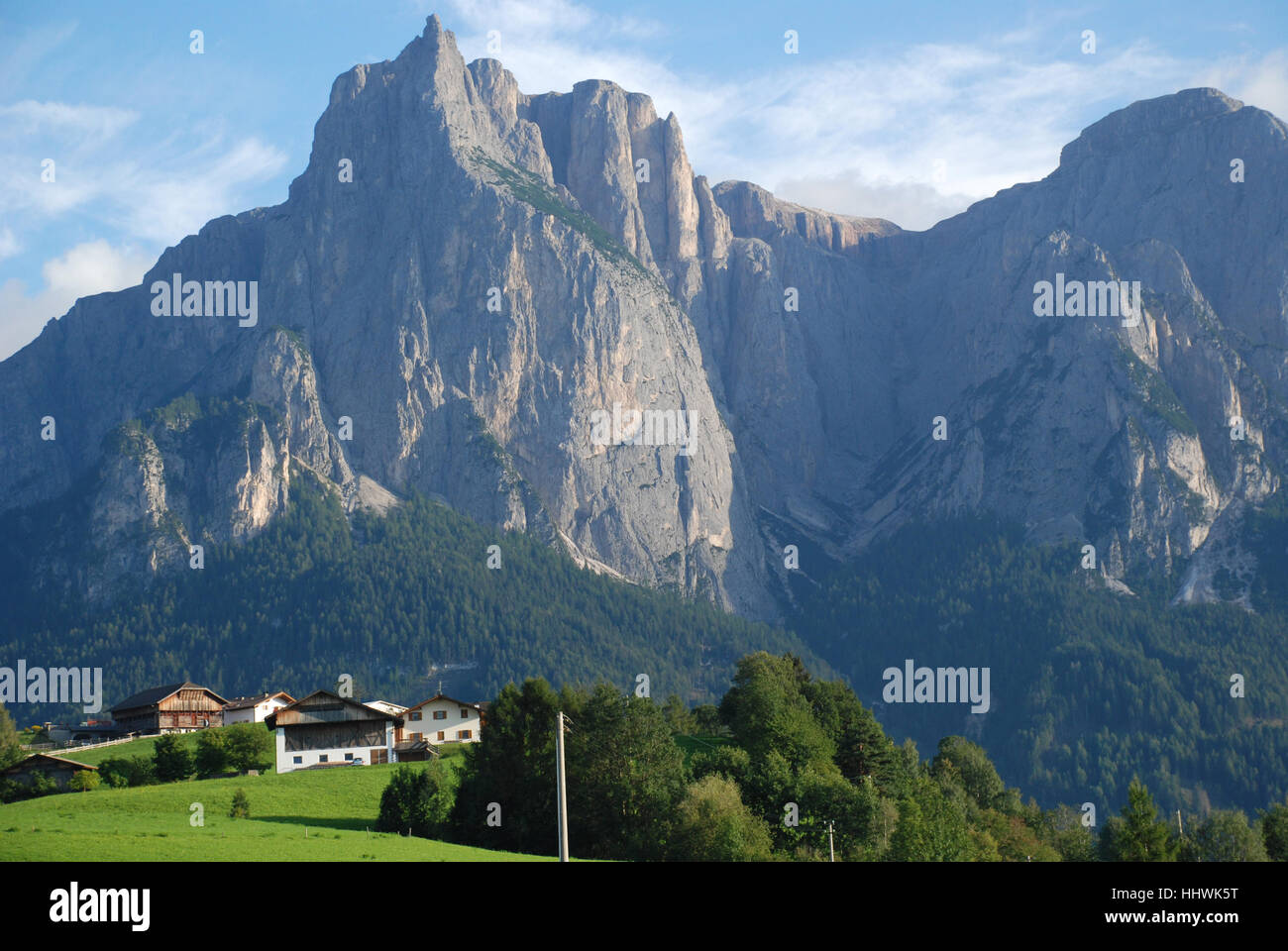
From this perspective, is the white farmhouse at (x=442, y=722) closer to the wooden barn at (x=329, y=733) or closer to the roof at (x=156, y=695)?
the wooden barn at (x=329, y=733)

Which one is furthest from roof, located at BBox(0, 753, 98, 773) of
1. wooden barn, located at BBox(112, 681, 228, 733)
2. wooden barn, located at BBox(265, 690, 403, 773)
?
wooden barn, located at BBox(112, 681, 228, 733)

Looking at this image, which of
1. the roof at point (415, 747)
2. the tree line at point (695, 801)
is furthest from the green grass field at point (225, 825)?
the roof at point (415, 747)

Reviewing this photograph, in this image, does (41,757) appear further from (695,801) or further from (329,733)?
(695,801)

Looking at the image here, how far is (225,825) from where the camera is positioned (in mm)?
67500

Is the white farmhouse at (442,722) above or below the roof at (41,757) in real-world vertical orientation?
above

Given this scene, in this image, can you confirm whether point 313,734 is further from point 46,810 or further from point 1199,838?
point 1199,838

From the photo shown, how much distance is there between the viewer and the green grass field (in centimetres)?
5047

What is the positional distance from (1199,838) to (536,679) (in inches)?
1784

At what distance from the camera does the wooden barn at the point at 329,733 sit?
101000 millimetres

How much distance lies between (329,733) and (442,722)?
13459 millimetres

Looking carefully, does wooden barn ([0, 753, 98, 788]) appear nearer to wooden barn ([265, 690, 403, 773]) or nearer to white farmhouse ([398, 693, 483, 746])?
wooden barn ([265, 690, 403, 773])

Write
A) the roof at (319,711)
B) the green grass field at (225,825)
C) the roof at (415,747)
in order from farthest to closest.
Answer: the roof at (415,747) < the roof at (319,711) < the green grass field at (225,825)
